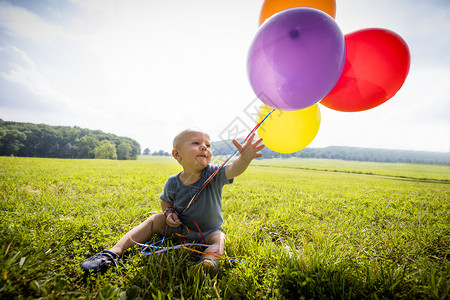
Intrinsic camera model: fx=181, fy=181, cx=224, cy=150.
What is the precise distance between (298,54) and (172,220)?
1843 mm

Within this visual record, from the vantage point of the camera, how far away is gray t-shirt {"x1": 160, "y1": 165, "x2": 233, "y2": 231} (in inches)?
74.7

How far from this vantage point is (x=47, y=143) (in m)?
53.7

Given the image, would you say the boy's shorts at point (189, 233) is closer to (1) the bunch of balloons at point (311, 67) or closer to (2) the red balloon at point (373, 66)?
(1) the bunch of balloons at point (311, 67)

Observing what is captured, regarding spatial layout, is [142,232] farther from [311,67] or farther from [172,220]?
[311,67]

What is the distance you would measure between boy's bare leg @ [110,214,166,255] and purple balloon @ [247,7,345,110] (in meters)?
1.74

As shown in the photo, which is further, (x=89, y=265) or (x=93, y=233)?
(x=93, y=233)

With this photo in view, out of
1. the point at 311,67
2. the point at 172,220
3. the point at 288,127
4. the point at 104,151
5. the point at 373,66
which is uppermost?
the point at 373,66

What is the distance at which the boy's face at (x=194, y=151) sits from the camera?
6.33 feet

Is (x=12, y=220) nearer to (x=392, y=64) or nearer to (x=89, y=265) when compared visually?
(x=89, y=265)

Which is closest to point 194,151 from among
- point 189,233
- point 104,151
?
point 189,233

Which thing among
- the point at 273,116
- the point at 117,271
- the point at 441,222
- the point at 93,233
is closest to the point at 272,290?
the point at 117,271

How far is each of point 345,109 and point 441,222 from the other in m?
2.43

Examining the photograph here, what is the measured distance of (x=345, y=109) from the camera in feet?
6.44

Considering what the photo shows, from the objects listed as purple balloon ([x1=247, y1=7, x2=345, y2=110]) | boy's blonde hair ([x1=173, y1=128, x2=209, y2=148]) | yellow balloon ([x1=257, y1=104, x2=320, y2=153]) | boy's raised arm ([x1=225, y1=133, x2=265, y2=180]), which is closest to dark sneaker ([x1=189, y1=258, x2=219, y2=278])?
boy's raised arm ([x1=225, y1=133, x2=265, y2=180])
